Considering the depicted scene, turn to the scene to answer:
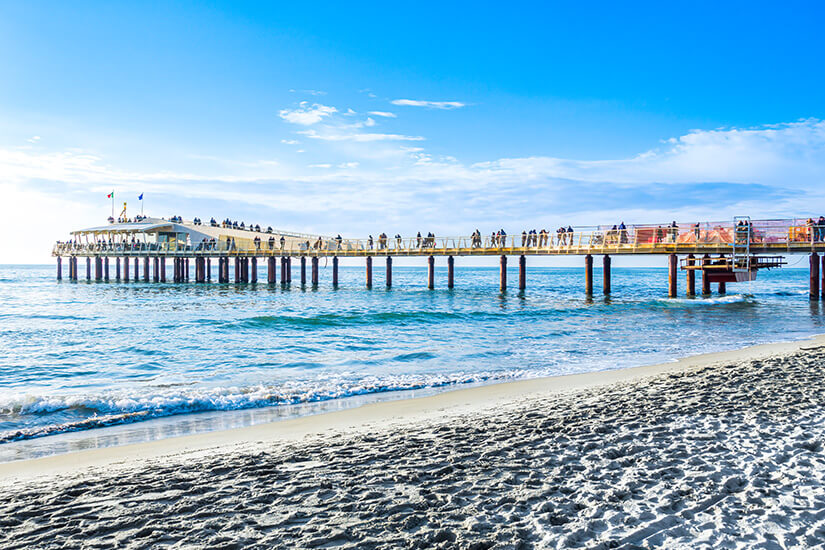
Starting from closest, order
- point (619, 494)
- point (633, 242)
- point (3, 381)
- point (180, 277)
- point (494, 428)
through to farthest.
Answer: point (619, 494) → point (494, 428) → point (3, 381) → point (633, 242) → point (180, 277)

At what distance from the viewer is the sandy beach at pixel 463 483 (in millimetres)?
3520

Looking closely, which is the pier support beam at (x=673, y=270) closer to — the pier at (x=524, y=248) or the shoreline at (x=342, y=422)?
the pier at (x=524, y=248)

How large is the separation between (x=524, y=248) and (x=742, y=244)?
11.8m

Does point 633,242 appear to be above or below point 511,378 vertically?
above

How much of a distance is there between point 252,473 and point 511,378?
6.49 metres

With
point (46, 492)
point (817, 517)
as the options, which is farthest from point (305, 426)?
point (817, 517)

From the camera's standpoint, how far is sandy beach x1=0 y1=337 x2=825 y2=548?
3520 mm

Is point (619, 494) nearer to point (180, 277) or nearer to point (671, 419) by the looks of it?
point (671, 419)

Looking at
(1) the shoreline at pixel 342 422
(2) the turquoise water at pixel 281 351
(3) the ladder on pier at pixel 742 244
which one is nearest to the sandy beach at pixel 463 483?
(1) the shoreline at pixel 342 422

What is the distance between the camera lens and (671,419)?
6293mm

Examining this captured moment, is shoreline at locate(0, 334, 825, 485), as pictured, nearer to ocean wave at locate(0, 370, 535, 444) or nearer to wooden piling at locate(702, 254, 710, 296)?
ocean wave at locate(0, 370, 535, 444)

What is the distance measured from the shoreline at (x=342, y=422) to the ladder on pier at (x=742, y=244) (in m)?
18.5

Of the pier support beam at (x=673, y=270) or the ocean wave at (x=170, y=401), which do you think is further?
the pier support beam at (x=673, y=270)

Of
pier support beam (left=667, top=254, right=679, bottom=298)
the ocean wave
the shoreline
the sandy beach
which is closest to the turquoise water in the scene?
the ocean wave
